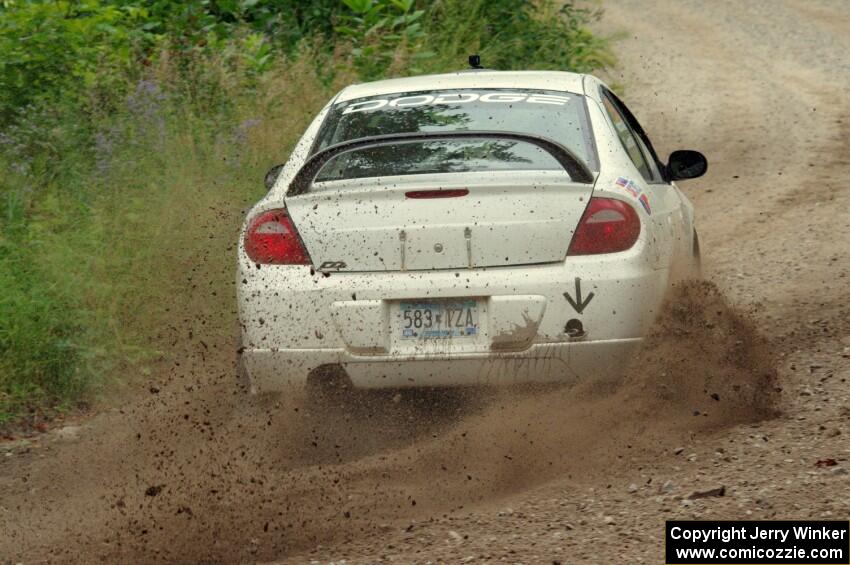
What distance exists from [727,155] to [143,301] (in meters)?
8.72

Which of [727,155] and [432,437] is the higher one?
[432,437]

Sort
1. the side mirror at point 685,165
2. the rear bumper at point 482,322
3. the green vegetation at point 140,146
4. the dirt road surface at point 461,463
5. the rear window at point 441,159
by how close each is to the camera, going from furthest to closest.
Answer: the green vegetation at point 140,146 → the side mirror at point 685,165 → the rear window at point 441,159 → the rear bumper at point 482,322 → the dirt road surface at point 461,463

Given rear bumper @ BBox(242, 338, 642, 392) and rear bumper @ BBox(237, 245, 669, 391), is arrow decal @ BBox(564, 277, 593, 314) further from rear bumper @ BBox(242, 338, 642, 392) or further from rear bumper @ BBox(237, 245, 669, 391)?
rear bumper @ BBox(242, 338, 642, 392)

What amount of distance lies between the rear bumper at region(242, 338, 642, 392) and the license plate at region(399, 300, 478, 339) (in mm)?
96

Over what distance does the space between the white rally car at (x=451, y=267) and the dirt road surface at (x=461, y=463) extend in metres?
0.21

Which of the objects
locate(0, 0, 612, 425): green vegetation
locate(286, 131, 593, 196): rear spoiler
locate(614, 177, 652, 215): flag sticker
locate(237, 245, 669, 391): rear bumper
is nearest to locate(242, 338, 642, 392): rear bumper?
locate(237, 245, 669, 391): rear bumper

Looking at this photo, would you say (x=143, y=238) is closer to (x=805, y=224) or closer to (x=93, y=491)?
(x=93, y=491)

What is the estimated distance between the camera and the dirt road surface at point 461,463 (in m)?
4.88

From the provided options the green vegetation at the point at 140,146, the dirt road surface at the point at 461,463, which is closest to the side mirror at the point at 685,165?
the dirt road surface at the point at 461,463

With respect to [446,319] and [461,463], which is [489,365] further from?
[461,463]

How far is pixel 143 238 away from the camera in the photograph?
29.5 ft

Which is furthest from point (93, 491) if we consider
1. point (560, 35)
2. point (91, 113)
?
point (560, 35)

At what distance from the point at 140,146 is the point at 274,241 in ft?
14.9

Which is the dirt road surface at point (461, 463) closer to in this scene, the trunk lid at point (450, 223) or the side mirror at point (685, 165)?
the trunk lid at point (450, 223)
